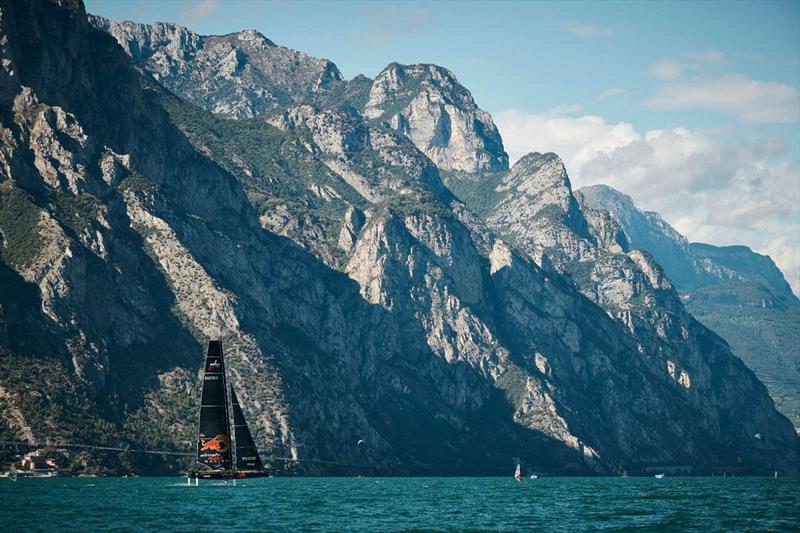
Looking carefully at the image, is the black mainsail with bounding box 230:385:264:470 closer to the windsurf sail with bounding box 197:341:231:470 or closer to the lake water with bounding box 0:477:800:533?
the lake water with bounding box 0:477:800:533

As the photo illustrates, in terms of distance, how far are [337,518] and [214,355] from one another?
3508 centimetres

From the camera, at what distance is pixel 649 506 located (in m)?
193

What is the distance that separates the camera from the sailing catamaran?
180 metres

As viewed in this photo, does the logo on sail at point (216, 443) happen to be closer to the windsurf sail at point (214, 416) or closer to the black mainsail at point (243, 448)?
the windsurf sail at point (214, 416)

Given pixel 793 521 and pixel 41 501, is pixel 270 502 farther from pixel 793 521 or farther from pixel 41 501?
pixel 793 521

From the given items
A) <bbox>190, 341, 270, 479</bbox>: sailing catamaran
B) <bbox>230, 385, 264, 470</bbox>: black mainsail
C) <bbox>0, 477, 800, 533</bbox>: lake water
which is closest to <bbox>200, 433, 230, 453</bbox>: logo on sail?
<bbox>190, 341, 270, 479</bbox>: sailing catamaran

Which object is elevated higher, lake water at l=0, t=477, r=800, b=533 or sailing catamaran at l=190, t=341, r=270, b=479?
sailing catamaran at l=190, t=341, r=270, b=479

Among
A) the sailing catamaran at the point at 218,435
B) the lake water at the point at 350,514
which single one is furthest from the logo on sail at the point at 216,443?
the lake water at the point at 350,514

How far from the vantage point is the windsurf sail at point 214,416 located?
179250mm

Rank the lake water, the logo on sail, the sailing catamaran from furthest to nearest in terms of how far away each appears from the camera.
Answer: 1. the logo on sail
2. the sailing catamaran
3. the lake water

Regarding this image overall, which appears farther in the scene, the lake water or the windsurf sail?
the windsurf sail

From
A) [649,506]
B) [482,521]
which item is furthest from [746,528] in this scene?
[649,506]

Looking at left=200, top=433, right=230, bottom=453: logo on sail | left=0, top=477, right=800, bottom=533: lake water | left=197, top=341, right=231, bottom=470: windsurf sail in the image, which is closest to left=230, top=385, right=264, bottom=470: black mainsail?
left=0, top=477, right=800, bottom=533: lake water

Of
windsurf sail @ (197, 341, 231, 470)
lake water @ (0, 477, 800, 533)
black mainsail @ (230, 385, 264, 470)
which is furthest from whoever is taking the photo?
black mainsail @ (230, 385, 264, 470)
